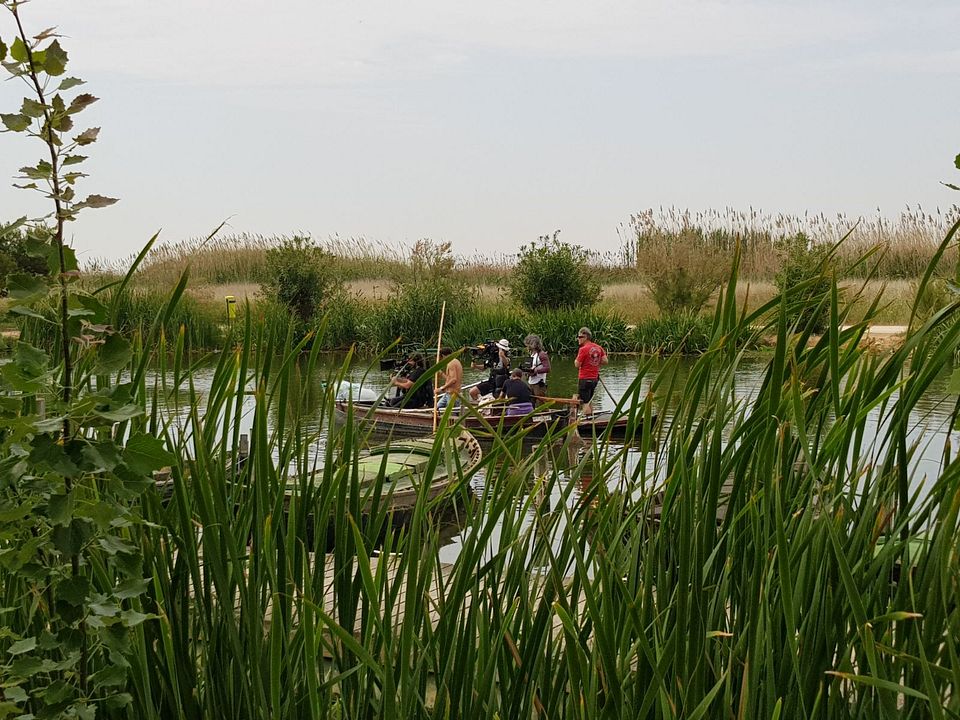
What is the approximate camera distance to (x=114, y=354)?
1731 millimetres

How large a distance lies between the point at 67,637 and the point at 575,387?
21.1 metres

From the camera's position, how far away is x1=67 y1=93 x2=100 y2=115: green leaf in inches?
68.6

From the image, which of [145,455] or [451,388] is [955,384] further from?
[451,388]

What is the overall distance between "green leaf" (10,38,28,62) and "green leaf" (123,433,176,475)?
25.6 inches

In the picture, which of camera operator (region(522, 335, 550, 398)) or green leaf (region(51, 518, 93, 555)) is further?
camera operator (region(522, 335, 550, 398))

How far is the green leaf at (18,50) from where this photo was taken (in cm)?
169

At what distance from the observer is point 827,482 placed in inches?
70.9

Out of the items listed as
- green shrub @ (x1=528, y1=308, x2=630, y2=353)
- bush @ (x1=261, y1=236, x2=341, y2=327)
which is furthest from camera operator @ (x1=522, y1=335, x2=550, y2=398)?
bush @ (x1=261, y1=236, x2=341, y2=327)

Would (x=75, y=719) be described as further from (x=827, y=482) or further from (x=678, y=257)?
(x=678, y=257)

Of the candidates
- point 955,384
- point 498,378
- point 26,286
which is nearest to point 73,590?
point 26,286

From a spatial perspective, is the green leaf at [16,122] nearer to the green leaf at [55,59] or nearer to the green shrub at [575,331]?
the green leaf at [55,59]

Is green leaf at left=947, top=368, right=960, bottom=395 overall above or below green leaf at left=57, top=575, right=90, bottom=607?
above

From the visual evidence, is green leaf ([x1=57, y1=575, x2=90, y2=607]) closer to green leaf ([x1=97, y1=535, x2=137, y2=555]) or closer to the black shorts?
green leaf ([x1=97, y1=535, x2=137, y2=555])

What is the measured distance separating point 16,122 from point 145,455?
60 centimetres
